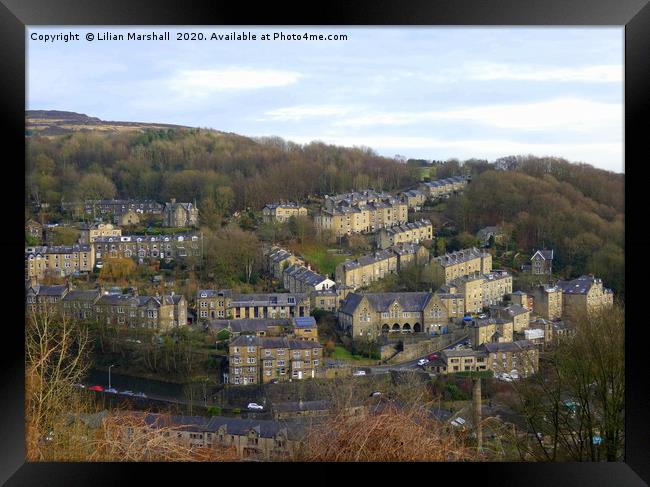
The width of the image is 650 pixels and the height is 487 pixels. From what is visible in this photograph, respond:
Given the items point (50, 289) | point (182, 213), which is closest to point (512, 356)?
point (182, 213)

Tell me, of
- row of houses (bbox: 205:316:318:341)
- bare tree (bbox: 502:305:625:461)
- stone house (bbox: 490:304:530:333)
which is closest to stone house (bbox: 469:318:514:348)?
stone house (bbox: 490:304:530:333)

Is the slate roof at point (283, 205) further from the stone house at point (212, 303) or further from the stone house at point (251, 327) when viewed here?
the stone house at point (251, 327)

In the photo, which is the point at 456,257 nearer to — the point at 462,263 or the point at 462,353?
the point at 462,263

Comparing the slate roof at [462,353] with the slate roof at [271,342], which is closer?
the slate roof at [462,353]

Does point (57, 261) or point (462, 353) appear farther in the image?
point (57, 261)
